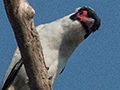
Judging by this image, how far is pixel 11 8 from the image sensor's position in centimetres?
376

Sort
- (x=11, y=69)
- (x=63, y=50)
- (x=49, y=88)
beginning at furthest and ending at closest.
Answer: (x=63, y=50)
(x=11, y=69)
(x=49, y=88)

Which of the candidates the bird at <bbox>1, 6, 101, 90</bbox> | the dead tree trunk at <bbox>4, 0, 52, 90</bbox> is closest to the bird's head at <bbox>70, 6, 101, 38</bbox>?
the bird at <bbox>1, 6, 101, 90</bbox>

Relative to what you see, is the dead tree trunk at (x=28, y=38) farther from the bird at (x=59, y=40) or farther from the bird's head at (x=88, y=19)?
the bird's head at (x=88, y=19)

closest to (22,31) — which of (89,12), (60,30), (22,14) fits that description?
(22,14)

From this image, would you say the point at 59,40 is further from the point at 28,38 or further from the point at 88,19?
the point at 28,38

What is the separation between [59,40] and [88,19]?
672mm

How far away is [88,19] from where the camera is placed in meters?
5.98

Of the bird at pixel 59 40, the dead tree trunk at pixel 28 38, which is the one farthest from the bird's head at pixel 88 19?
the dead tree trunk at pixel 28 38

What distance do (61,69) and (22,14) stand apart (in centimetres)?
221

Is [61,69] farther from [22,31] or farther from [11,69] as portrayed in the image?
[22,31]

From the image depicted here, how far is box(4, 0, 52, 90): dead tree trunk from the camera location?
3.79 meters

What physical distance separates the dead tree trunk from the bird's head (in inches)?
73.7

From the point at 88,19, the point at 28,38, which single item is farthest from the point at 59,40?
the point at 28,38

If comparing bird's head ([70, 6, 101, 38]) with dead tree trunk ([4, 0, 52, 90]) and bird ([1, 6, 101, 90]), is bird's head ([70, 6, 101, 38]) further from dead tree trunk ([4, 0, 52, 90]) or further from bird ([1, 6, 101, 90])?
Result: dead tree trunk ([4, 0, 52, 90])
